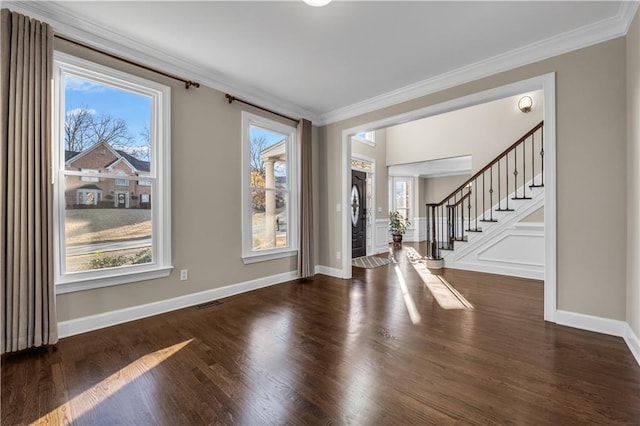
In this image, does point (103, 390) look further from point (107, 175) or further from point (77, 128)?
point (77, 128)

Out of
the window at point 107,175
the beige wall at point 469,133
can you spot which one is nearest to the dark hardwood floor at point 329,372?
the window at point 107,175

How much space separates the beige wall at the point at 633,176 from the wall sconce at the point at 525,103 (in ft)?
11.2

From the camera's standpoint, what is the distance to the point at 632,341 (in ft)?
7.11

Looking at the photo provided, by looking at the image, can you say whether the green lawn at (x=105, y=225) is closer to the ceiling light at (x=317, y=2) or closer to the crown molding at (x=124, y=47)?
the crown molding at (x=124, y=47)

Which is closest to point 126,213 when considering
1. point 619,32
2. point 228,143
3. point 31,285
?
point 31,285

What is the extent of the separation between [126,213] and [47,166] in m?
0.76

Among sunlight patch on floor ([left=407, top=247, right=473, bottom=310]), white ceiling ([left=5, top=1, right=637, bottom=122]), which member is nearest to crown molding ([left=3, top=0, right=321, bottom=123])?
white ceiling ([left=5, top=1, right=637, bottom=122])

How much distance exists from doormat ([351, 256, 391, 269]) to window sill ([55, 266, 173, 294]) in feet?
12.0

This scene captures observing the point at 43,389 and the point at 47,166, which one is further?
the point at 47,166

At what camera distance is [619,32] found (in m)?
2.44

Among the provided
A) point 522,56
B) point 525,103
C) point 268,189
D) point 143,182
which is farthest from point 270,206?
point 525,103

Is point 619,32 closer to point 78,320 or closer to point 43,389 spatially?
point 43,389

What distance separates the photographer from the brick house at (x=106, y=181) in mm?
2580

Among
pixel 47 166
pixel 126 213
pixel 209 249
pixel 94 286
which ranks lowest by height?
pixel 94 286
